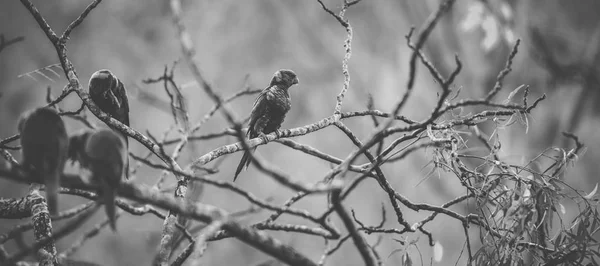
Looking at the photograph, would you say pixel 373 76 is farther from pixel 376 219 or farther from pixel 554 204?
pixel 554 204

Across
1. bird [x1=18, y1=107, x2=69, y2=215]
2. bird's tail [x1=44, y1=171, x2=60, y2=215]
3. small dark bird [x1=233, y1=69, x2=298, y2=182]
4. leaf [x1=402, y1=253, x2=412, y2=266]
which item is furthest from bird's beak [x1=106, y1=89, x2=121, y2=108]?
leaf [x1=402, y1=253, x2=412, y2=266]

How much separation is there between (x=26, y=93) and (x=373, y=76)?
20.9 feet

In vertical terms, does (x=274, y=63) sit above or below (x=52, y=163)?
above

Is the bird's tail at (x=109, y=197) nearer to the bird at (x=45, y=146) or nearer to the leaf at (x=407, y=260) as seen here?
the bird at (x=45, y=146)

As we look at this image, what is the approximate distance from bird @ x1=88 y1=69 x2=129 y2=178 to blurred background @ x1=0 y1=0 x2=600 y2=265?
2980 mm

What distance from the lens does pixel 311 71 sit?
8.35 meters

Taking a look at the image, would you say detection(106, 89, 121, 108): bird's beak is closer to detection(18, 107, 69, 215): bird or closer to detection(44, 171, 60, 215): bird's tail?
detection(18, 107, 69, 215): bird

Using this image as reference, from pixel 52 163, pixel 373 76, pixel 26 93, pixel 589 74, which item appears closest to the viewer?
pixel 52 163

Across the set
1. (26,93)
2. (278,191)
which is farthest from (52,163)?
(26,93)

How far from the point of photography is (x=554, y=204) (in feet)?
5.57

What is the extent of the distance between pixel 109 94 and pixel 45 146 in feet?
4.59

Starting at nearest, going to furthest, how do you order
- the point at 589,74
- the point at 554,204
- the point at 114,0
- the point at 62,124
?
the point at 62,124, the point at 554,204, the point at 589,74, the point at 114,0

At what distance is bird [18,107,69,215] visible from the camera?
127cm

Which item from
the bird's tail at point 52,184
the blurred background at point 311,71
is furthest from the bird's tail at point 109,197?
the blurred background at point 311,71
